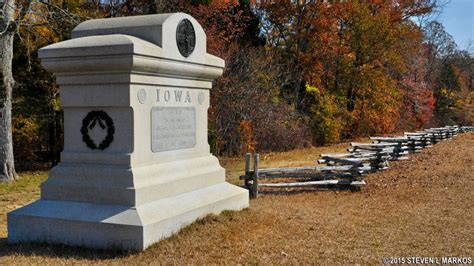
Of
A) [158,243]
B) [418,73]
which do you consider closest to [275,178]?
[158,243]

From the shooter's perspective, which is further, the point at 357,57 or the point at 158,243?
the point at 357,57

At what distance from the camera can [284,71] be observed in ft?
96.3

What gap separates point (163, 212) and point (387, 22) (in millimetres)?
29993

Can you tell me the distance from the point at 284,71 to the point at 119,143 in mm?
23686

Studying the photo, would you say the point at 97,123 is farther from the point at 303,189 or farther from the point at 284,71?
the point at 284,71

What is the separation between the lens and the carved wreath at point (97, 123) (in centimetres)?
637

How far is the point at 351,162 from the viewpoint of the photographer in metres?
12.3

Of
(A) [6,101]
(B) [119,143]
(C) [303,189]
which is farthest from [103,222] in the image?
(A) [6,101]

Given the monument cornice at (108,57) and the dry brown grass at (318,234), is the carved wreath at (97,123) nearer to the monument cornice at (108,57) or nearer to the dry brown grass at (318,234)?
the monument cornice at (108,57)

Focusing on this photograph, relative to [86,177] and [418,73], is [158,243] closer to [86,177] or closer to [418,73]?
[86,177]
